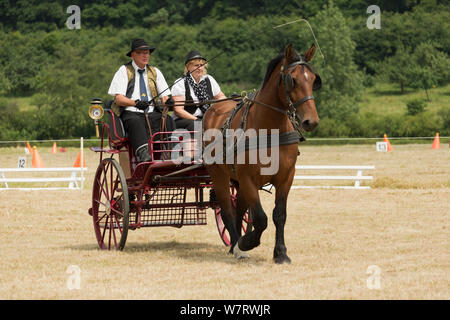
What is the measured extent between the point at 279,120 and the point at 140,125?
6.54 ft

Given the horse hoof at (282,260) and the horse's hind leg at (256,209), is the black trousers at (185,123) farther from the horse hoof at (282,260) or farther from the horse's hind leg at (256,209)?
the horse hoof at (282,260)

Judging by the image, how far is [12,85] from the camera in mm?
76125

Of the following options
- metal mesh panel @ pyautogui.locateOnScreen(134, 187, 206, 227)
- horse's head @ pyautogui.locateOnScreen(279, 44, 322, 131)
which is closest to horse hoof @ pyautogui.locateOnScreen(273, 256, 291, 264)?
horse's head @ pyautogui.locateOnScreen(279, 44, 322, 131)

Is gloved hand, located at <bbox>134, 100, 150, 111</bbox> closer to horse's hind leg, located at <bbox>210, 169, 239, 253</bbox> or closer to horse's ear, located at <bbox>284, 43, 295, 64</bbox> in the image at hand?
horse's hind leg, located at <bbox>210, 169, 239, 253</bbox>

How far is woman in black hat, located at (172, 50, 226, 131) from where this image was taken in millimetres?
8836

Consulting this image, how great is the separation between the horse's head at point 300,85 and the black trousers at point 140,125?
204 centimetres

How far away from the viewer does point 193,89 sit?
895cm

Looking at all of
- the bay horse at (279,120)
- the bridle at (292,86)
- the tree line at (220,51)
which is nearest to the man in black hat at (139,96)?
the bay horse at (279,120)

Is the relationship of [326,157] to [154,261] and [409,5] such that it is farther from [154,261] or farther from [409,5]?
[409,5]

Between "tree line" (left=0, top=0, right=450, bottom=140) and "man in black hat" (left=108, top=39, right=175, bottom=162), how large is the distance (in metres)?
30.8

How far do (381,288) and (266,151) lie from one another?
1.89 meters

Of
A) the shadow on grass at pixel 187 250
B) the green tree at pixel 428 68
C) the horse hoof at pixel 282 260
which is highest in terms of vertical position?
the green tree at pixel 428 68

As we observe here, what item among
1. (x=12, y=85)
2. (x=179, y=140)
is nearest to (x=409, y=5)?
(x=12, y=85)

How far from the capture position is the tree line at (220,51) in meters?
53.8
